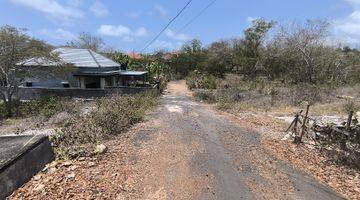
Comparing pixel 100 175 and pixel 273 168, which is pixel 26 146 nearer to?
pixel 100 175

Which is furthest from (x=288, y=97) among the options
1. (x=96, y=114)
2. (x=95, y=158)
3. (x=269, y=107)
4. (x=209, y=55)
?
(x=209, y=55)

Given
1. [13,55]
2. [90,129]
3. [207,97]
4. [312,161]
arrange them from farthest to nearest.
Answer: [207,97]
[13,55]
[90,129]
[312,161]

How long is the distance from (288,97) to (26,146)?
61.1 feet

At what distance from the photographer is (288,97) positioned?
80.9 ft

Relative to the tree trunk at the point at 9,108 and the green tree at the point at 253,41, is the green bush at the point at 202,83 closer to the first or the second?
the green tree at the point at 253,41

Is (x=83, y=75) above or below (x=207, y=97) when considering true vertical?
above

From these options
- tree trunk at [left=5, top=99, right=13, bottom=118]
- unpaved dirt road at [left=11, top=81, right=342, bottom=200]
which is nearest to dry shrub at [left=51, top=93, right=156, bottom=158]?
unpaved dirt road at [left=11, top=81, right=342, bottom=200]

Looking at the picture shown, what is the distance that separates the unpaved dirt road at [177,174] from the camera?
8.35 m

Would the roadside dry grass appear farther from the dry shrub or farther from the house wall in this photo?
the house wall

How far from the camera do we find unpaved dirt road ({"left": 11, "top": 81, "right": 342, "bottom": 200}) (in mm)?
8352

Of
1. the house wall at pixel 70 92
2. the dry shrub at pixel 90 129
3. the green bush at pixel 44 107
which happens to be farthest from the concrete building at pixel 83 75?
the dry shrub at pixel 90 129

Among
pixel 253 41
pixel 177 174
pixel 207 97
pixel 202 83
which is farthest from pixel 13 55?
pixel 253 41

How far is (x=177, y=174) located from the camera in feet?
30.7

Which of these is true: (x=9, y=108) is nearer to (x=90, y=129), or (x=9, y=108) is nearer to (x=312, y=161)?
(x=90, y=129)
